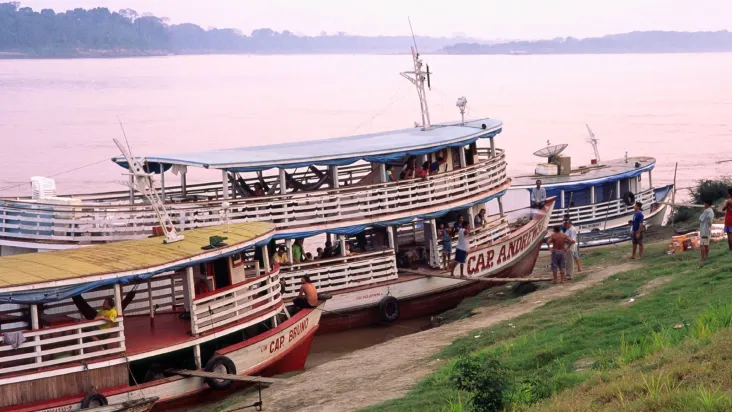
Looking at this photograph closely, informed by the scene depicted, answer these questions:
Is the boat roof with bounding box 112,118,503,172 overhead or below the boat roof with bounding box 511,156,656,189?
overhead

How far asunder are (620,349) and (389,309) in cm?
863

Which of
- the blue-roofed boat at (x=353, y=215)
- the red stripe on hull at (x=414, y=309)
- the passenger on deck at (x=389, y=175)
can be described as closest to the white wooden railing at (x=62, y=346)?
the blue-roofed boat at (x=353, y=215)

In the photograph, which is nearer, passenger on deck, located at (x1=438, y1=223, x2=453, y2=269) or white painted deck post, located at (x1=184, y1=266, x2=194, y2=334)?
white painted deck post, located at (x1=184, y1=266, x2=194, y2=334)

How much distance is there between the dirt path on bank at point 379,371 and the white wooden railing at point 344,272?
2.05 metres

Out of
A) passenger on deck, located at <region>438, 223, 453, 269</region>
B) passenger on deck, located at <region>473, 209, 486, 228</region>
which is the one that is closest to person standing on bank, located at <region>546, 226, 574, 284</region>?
passenger on deck, located at <region>438, 223, 453, 269</region>

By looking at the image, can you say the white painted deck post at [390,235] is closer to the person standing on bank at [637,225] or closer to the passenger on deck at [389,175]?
the passenger on deck at [389,175]

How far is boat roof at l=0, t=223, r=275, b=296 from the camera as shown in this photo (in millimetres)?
14430

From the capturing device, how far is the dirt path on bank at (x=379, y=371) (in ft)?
47.5

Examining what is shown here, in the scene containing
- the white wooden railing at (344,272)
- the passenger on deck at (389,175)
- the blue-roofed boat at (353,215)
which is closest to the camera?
the blue-roofed boat at (353,215)

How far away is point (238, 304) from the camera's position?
1736 cm

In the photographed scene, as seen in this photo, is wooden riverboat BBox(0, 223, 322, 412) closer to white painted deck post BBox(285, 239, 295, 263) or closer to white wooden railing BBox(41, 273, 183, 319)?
white wooden railing BBox(41, 273, 183, 319)

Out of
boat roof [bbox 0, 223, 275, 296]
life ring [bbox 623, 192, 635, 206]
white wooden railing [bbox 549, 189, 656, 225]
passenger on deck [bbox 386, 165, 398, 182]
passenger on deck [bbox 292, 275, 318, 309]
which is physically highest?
passenger on deck [bbox 386, 165, 398, 182]

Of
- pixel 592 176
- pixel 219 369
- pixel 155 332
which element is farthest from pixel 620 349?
pixel 592 176

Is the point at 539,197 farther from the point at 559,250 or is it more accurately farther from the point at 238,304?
the point at 238,304
